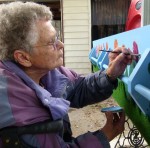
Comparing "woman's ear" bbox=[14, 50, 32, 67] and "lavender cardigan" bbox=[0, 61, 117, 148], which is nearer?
"lavender cardigan" bbox=[0, 61, 117, 148]

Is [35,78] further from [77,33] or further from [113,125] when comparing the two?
[77,33]

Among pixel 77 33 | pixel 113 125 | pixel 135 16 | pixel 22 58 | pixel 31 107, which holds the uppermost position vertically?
pixel 135 16

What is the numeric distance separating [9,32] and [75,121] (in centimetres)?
347

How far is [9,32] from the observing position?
1.14 meters

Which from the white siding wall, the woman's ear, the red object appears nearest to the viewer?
the woman's ear

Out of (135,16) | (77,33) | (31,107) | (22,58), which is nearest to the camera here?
(31,107)

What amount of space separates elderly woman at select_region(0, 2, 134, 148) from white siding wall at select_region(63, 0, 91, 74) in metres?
4.62

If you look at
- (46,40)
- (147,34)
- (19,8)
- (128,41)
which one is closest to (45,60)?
(46,40)

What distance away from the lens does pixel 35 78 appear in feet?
4.10

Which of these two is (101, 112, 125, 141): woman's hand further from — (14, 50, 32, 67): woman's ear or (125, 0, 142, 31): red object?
(125, 0, 142, 31): red object

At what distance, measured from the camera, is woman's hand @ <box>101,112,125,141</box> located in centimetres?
117

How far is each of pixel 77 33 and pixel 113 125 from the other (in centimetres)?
481

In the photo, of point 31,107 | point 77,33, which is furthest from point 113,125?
point 77,33

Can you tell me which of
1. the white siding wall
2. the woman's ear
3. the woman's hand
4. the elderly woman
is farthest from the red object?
the white siding wall
